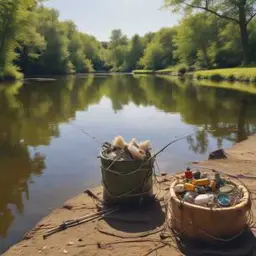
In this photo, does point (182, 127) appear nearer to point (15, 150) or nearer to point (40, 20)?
point (15, 150)

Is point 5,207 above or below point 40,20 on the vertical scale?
below

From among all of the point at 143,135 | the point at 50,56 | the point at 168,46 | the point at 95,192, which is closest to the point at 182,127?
the point at 143,135

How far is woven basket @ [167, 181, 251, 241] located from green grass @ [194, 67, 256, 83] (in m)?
34.3

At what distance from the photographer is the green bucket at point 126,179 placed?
6164 mm

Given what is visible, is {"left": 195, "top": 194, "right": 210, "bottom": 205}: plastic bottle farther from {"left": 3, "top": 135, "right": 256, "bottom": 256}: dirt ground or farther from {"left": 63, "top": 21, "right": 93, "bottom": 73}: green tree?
{"left": 63, "top": 21, "right": 93, "bottom": 73}: green tree

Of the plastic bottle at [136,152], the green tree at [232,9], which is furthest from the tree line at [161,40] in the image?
the plastic bottle at [136,152]

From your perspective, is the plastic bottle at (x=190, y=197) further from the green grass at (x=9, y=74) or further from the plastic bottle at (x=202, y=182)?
the green grass at (x=9, y=74)

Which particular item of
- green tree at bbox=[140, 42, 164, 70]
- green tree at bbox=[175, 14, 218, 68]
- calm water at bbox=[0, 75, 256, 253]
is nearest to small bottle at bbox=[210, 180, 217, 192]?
calm water at bbox=[0, 75, 256, 253]

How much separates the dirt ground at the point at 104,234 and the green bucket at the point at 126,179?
9.2 inches

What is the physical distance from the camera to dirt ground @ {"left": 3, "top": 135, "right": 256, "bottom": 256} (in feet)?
16.3

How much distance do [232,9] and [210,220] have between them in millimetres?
48952

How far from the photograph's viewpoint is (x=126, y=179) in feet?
20.3

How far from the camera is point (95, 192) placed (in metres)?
7.02

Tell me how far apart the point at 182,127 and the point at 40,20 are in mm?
66157
